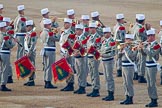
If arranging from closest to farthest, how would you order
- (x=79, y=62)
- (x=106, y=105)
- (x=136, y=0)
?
(x=106, y=105), (x=79, y=62), (x=136, y=0)

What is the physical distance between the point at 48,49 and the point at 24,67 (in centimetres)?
120

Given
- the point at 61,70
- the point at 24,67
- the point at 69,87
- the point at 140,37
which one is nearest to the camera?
the point at 61,70

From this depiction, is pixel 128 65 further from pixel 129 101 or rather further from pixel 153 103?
pixel 153 103

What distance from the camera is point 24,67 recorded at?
31750 mm

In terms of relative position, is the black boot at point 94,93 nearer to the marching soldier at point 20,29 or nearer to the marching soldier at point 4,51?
the marching soldier at point 4,51

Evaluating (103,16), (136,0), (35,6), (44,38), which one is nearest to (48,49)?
(44,38)

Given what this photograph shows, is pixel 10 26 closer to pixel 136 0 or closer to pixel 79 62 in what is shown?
pixel 79 62

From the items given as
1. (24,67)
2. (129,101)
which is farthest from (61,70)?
(129,101)

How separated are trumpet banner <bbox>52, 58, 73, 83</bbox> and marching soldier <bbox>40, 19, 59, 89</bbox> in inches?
23.7

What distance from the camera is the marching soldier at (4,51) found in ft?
101

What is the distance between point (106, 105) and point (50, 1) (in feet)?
105

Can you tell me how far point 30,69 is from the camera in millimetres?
31750

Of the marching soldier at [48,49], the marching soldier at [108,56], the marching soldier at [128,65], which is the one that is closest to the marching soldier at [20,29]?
the marching soldier at [48,49]

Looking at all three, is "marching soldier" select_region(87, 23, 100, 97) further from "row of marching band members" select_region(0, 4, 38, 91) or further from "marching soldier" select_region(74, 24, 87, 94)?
"row of marching band members" select_region(0, 4, 38, 91)
